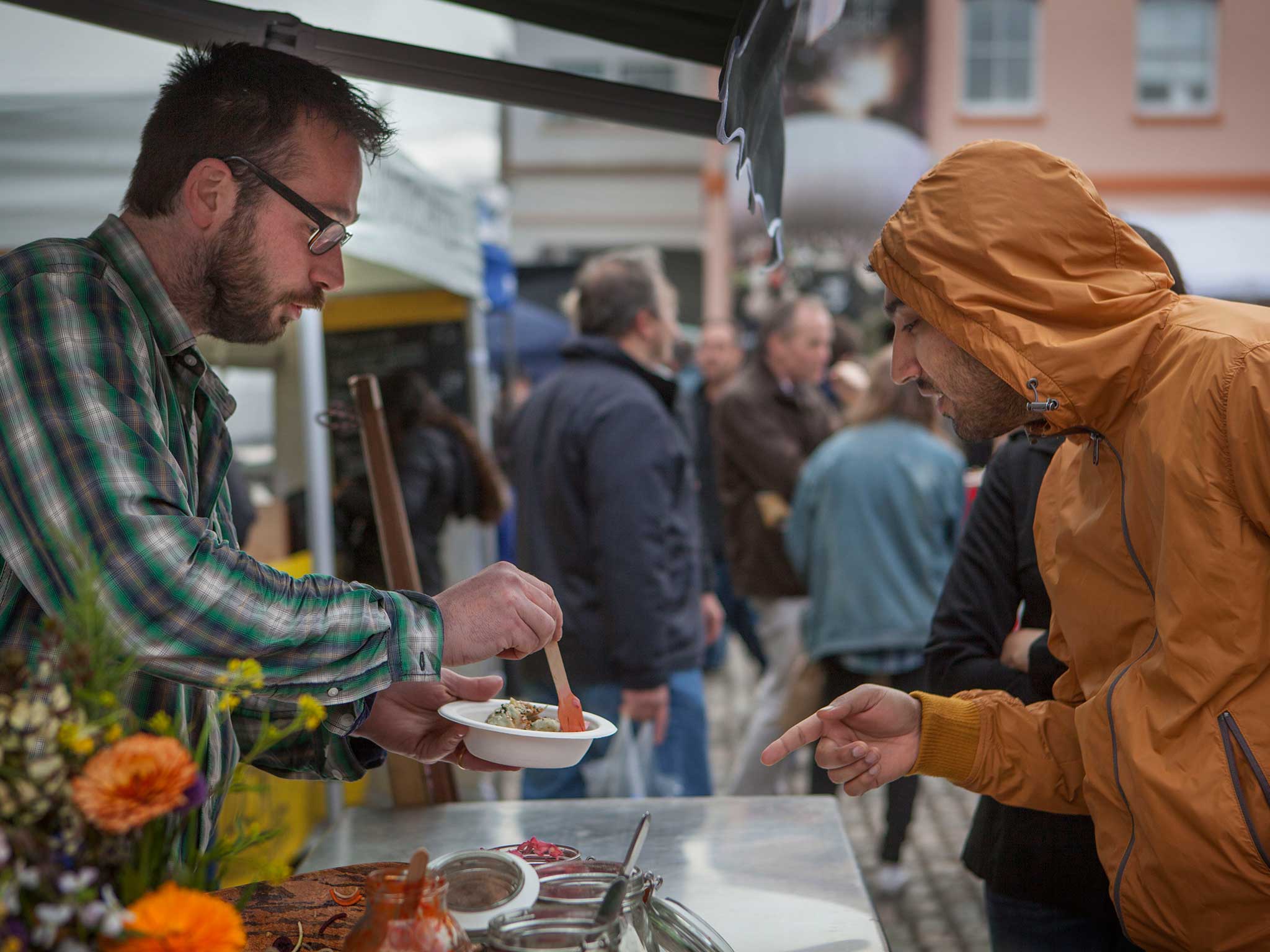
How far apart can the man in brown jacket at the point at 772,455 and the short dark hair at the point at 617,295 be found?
130 cm

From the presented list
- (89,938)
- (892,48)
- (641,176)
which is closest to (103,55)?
(89,938)

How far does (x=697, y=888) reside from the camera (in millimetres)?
1724

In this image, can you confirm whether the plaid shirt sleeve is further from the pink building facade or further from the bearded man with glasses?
the pink building facade

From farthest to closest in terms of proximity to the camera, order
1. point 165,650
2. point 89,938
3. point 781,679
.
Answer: point 781,679 → point 165,650 → point 89,938

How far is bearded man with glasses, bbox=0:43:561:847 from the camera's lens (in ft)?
3.80

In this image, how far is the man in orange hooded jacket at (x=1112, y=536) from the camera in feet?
4.34

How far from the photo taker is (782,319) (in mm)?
5305

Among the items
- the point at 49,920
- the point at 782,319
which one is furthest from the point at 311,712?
the point at 782,319

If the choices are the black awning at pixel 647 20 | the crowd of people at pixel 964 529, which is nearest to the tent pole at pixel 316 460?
the black awning at pixel 647 20

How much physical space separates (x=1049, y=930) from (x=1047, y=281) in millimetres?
1053

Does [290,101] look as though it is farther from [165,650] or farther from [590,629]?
[590,629]

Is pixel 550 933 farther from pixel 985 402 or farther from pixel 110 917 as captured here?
pixel 985 402

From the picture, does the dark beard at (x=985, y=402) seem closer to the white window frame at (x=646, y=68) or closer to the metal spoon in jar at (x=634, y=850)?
the metal spoon in jar at (x=634, y=850)

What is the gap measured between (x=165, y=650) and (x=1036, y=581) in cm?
149
